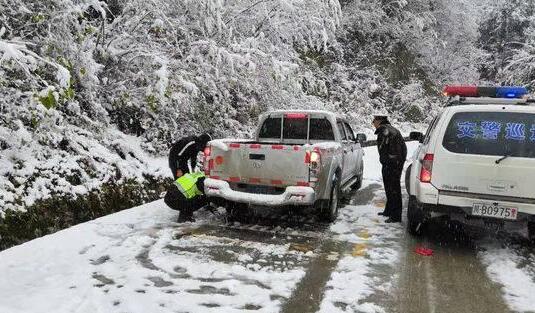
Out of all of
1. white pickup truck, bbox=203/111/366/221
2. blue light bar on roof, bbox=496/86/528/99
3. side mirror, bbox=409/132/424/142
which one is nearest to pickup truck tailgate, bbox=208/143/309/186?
white pickup truck, bbox=203/111/366/221

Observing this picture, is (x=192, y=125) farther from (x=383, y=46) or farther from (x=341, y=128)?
(x=383, y=46)

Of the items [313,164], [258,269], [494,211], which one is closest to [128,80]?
[313,164]

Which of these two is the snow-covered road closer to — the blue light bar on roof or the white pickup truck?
the white pickup truck

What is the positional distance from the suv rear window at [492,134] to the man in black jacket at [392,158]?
1.56 metres

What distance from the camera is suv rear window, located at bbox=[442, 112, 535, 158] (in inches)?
227

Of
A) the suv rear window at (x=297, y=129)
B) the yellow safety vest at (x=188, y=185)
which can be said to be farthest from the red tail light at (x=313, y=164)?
the yellow safety vest at (x=188, y=185)

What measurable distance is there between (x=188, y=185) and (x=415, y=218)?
347cm

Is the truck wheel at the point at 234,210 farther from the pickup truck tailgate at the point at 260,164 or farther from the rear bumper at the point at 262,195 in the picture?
the pickup truck tailgate at the point at 260,164

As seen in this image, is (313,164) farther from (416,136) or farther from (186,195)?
(416,136)

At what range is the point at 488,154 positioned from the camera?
580 centimetres

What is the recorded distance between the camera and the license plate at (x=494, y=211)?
5675 millimetres

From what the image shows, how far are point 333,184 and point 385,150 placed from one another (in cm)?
109

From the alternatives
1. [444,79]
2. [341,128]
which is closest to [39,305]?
[341,128]

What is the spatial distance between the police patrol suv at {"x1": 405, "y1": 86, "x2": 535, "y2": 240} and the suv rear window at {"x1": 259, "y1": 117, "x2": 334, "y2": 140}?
98.7 inches
